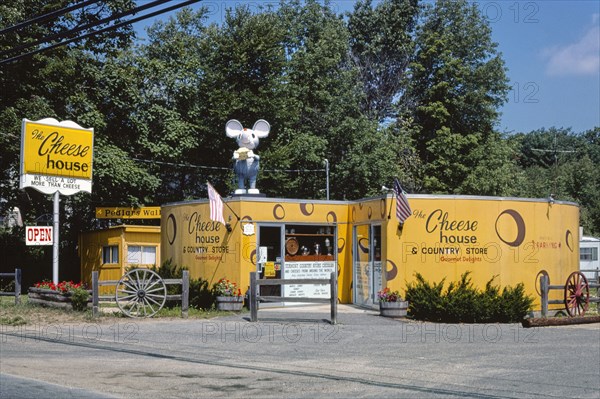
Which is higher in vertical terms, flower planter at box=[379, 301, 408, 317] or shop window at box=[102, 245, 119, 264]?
shop window at box=[102, 245, 119, 264]

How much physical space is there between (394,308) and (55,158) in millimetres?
12189

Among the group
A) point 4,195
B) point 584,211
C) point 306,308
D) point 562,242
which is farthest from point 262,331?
point 584,211

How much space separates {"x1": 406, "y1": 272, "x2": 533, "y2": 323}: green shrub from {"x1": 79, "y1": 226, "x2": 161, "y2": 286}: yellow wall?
16.4 meters

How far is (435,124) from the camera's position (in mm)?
52438

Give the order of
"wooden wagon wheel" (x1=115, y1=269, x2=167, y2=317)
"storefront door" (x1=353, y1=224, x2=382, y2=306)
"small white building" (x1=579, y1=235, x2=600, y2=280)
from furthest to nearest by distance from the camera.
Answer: "small white building" (x1=579, y1=235, x2=600, y2=280)
"storefront door" (x1=353, y1=224, x2=382, y2=306)
"wooden wagon wheel" (x1=115, y1=269, x2=167, y2=317)

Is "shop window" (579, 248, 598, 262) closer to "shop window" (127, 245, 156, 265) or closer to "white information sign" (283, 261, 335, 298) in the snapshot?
"white information sign" (283, 261, 335, 298)

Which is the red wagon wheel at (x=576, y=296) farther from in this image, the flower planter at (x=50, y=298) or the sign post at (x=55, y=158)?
the sign post at (x=55, y=158)

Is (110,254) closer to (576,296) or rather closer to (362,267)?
(362,267)

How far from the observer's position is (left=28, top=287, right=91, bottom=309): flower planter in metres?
22.5

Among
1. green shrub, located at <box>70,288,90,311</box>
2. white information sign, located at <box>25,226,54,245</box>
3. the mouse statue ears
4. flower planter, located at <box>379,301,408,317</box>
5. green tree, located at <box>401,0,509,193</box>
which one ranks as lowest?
flower planter, located at <box>379,301,408,317</box>

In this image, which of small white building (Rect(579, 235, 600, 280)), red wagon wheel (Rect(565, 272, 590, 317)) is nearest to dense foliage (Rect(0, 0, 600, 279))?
small white building (Rect(579, 235, 600, 280))

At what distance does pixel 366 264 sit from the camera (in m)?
25.6

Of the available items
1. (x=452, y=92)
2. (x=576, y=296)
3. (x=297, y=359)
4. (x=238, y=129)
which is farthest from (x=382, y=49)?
(x=297, y=359)

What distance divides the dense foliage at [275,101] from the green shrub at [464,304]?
2012cm
